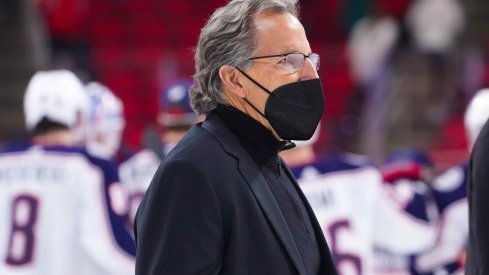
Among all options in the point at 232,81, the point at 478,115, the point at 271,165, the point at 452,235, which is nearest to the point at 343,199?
the point at 452,235

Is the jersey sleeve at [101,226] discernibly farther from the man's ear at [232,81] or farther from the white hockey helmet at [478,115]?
the man's ear at [232,81]

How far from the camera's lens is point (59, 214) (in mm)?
5656

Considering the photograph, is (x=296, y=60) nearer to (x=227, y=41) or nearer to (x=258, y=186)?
(x=227, y=41)

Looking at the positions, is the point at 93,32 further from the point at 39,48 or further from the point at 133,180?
the point at 133,180

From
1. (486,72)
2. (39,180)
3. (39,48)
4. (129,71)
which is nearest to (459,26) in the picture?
(486,72)

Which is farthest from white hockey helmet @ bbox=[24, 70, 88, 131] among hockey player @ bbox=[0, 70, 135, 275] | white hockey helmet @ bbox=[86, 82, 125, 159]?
white hockey helmet @ bbox=[86, 82, 125, 159]

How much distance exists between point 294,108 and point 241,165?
0.73 ft

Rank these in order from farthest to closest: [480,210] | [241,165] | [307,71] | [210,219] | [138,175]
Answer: [138,175] < [480,210] < [307,71] < [241,165] < [210,219]

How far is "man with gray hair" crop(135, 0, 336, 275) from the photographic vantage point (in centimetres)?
293

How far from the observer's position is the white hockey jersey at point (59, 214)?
5.64 m

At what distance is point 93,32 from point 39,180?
763cm

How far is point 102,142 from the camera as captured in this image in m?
7.42

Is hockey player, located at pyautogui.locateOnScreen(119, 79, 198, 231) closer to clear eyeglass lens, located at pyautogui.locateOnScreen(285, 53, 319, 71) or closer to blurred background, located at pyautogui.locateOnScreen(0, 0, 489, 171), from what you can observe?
clear eyeglass lens, located at pyautogui.locateOnScreen(285, 53, 319, 71)

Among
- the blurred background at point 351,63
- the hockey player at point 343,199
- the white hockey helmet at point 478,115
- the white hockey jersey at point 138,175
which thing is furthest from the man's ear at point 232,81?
the blurred background at point 351,63
